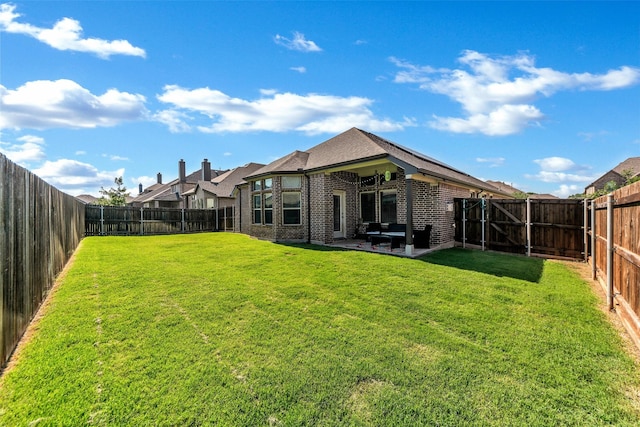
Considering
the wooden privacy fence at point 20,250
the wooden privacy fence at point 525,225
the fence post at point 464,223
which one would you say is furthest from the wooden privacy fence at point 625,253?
the wooden privacy fence at point 20,250

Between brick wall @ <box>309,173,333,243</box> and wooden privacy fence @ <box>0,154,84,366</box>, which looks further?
brick wall @ <box>309,173,333,243</box>

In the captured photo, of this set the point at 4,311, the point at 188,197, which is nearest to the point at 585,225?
the point at 4,311

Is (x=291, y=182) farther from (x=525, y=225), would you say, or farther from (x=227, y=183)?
(x=227, y=183)

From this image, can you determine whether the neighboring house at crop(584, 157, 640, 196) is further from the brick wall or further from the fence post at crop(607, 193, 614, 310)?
the fence post at crop(607, 193, 614, 310)

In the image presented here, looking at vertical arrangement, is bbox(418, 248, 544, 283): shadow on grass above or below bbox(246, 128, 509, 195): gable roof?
below

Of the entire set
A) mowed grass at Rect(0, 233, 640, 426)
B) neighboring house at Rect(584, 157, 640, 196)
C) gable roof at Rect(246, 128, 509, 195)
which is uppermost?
neighboring house at Rect(584, 157, 640, 196)

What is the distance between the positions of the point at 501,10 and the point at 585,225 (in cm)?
701

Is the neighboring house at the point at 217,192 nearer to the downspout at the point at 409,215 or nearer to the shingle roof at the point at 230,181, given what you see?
the shingle roof at the point at 230,181

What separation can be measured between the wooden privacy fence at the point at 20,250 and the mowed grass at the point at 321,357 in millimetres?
316

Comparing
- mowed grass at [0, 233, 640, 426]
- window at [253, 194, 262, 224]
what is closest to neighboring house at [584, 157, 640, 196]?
window at [253, 194, 262, 224]

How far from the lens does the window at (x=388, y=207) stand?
12.3 metres

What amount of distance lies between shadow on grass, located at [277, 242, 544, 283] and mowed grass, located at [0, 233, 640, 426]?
100 centimetres

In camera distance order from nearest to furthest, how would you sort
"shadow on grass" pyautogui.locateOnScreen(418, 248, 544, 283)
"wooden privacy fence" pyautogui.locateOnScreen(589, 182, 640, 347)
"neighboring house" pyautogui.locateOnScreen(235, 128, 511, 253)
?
"wooden privacy fence" pyautogui.locateOnScreen(589, 182, 640, 347), "shadow on grass" pyautogui.locateOnScreen(418, 248, 544, 283), "neighboring house" pyautogui.locateOnScreen(235, 128, 511, 253)

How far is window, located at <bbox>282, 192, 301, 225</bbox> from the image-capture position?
42.9ft
